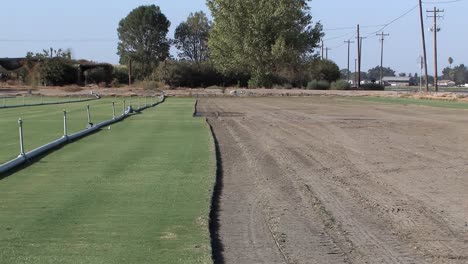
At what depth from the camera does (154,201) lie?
33.3ft

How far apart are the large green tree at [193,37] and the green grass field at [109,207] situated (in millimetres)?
136082

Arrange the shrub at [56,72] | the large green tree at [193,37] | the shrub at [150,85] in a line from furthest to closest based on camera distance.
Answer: the large green tree at [193,37] < the shrub at [56,72] < the shrub at [150,85]

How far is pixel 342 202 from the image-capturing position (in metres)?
10.3

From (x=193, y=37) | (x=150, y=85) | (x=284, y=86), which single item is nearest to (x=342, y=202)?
(x=150, y=85)

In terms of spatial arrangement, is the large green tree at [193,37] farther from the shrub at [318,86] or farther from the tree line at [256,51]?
the shrub at [318,86]

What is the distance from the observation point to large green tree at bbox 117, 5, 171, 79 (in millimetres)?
136875

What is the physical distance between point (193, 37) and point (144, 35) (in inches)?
671

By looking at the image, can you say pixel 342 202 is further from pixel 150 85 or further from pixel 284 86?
pixel 284 86

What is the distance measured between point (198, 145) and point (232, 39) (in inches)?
3070

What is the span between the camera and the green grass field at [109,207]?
7.14 m

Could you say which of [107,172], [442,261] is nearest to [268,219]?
[442,261]

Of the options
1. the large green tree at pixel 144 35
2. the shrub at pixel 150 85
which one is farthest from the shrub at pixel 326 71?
the large green tree at pixel 144 35

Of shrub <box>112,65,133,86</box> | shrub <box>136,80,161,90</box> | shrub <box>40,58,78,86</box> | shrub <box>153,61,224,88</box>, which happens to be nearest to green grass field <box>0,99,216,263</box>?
shrub <box>136,80,161,90</box>

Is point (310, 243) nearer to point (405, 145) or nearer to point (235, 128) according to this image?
point (405, 145)
